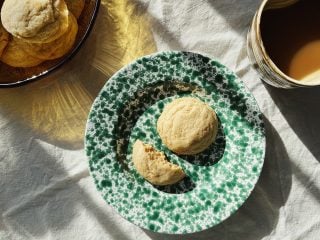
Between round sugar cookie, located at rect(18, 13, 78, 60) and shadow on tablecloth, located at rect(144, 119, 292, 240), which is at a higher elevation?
round sugar cookie, located at rect(18, 13, 78, 60)

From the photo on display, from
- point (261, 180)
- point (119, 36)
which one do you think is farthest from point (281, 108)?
point (119, 36)

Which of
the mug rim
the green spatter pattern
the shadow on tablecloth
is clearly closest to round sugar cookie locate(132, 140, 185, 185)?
the green spatter pattern

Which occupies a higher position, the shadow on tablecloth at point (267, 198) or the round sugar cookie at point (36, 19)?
the round sugar cookie at point (36, 19)

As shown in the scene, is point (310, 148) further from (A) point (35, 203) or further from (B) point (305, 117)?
(A) point (35, 203)

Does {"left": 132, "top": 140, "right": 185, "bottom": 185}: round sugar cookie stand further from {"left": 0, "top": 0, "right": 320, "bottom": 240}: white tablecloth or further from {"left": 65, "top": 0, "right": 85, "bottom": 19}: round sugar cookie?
{"left": 65, "top": 0, "right": 85, "bottom": 19}: round sugar cookie

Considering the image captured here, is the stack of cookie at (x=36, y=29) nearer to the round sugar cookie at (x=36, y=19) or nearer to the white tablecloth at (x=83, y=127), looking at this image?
the round sugar cookie at (x=36, y=19)

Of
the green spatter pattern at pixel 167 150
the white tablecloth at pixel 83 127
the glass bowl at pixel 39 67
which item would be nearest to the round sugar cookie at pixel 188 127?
the green spatter pattern at pixel 167 150
